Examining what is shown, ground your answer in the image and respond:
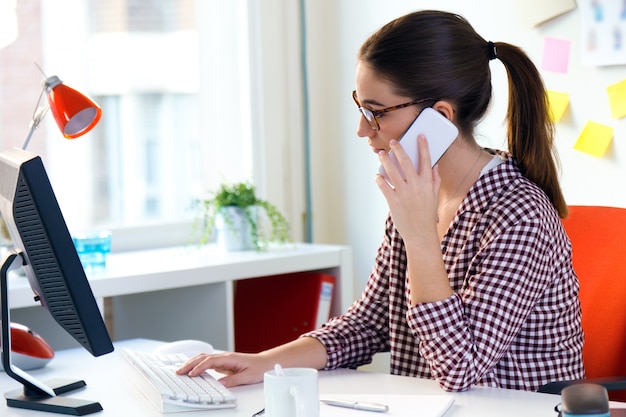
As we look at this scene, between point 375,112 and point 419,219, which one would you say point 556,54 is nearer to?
point 375,112

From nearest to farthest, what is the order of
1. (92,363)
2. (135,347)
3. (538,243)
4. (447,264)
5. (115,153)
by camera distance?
(538,243) → (447,264) → (92,363) → (135,347) → (115,153)

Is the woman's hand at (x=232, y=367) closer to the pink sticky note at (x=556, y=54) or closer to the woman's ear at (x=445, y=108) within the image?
the woman's ear at (x=445, y=108)

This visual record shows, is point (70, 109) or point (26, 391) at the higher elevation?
point (70, 109)

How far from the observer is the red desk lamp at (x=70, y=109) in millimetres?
1876

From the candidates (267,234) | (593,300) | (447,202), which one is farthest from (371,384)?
(267,234)

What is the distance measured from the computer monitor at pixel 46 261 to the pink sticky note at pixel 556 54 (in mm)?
1499

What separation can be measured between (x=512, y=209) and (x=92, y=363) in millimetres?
799

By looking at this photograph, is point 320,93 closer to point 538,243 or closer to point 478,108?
point 478,108

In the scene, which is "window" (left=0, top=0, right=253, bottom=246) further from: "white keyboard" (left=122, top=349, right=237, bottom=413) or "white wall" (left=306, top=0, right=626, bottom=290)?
"white keyboard" (left=122, top=349, right=237, bottom=413)

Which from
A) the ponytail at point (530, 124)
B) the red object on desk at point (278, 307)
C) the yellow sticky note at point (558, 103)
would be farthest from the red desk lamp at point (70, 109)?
the yellow sticky note at point (558, 103)

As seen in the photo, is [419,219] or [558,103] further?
[558,103]

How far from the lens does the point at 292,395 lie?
3.84 feet

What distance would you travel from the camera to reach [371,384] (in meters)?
1.48

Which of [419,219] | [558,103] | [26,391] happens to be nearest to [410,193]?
[419,219]
